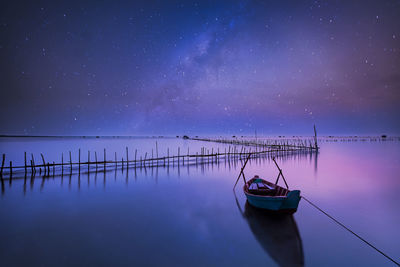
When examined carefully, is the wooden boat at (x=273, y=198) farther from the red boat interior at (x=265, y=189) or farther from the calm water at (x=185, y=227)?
the calm water at (x=185, y=227)

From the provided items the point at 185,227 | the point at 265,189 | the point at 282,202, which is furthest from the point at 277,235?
the point at 185,227

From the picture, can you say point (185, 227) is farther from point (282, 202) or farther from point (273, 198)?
point (282, 202)

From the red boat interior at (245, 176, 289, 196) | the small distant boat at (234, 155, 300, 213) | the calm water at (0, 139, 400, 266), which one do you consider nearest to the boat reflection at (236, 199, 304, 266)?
the calm water at (0, 139, 400, 266)

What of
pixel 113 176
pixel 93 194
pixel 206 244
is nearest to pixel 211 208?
pixel 206 244

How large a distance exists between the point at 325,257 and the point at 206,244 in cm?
309

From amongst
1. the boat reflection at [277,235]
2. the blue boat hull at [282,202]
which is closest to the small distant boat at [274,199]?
the blue boat hull at [282,202]

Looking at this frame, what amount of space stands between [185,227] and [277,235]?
9.78ft

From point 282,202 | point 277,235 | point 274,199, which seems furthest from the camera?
point 274,199

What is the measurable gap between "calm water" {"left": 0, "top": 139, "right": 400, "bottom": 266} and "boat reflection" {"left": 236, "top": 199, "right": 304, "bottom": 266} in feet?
0.09

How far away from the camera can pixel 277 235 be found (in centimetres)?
575

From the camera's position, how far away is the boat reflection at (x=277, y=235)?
15.7ft

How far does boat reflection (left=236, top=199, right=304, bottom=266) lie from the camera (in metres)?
4.79

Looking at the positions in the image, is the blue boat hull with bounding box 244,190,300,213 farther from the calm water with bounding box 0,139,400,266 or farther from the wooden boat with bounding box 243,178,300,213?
the calm water with bounding box 0,139,400,266

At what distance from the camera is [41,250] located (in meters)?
5.10
